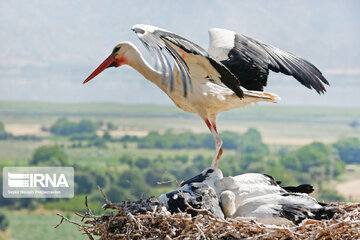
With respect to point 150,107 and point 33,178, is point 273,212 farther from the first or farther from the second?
point 150,107

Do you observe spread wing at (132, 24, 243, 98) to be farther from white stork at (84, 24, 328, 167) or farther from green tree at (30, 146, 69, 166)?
green tree at (30, 146, 69, 166)

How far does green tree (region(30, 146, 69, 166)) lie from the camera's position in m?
14.4

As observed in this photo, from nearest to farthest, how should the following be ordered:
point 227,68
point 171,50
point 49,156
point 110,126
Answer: point 171,50, point 227,68, point 49,156, point 110,126

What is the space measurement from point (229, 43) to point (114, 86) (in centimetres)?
1080

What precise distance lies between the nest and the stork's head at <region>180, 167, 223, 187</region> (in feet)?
0.73

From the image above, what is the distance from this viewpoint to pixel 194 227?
1.91 m

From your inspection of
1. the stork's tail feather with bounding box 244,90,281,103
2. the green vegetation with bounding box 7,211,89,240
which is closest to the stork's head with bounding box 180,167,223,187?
the stork's tail feather with bounding box 244,90,281,103

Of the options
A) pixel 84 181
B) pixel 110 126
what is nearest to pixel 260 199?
pixel 84 181

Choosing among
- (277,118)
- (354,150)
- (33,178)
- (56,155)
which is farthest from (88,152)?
(354,150)

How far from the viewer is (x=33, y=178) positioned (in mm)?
11141

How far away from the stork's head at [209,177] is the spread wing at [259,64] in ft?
1.66

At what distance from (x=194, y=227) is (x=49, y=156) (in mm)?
14052

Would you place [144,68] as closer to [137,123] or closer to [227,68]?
[227,68]

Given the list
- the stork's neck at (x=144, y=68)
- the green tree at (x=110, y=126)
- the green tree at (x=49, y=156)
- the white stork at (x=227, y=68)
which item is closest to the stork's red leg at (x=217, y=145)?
the white stork at (x=227, y=68)
